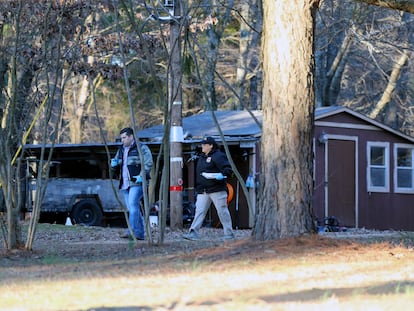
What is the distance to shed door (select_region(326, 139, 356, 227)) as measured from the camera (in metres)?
23.6

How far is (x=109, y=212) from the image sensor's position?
23.2 metres

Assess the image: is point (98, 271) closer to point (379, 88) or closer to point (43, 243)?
point (43, 243)

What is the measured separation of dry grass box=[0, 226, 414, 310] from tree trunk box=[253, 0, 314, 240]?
0.36 meters

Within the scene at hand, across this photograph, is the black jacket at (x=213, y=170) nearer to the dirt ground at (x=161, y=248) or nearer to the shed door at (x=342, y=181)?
the dirt ground at (x=161, y=248)

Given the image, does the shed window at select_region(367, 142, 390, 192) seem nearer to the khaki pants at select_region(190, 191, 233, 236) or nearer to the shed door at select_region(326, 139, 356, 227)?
the shed door at select_region(326, 139, 356, 227)

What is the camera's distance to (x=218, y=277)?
8.59 meters

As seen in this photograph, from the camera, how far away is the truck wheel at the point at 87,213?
74.0 feet

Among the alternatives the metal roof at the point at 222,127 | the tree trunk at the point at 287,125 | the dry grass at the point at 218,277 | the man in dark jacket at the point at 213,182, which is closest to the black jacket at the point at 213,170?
the man in dark jacket at the point at 213,182

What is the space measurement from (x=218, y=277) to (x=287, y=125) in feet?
10.3

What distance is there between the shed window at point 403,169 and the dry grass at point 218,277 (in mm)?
13552

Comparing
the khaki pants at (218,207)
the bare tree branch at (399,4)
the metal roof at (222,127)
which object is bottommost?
the khaki pants at (218,207)

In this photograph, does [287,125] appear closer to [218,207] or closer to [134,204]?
[134,204]

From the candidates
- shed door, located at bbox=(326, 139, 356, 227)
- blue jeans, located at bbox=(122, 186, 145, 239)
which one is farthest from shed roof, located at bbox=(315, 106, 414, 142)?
blue jeans, located at bbox=(122, 186, 145, 239)

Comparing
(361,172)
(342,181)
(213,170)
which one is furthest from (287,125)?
(361,172)
